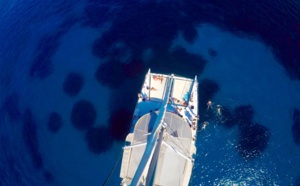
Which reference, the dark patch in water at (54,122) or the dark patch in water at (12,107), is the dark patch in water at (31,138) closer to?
the dark patch in water at (12,107)

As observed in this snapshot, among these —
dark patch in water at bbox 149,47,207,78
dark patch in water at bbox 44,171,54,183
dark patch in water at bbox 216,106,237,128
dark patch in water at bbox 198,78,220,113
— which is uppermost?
dark patch in water at bbox 149,47,207,78

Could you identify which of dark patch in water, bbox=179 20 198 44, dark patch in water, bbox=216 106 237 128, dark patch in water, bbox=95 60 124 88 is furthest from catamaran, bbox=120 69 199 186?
dark patch in water, bbox=179 20 198 44

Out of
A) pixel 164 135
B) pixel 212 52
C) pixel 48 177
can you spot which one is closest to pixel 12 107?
pixel 48 177

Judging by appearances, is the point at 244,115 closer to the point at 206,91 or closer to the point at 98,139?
the point at 206,91

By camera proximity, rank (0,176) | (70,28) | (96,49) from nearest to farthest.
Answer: (0,176) → (96,49) → (70,28)

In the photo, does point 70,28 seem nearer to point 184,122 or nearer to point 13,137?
point 13,137

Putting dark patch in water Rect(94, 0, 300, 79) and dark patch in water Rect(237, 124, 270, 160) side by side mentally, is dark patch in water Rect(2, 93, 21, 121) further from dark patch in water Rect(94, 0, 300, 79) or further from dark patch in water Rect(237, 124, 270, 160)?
dark patch in water Rect(237, 124, 270, 160)

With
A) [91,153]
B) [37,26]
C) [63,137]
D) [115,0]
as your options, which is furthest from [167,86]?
[37,26]
